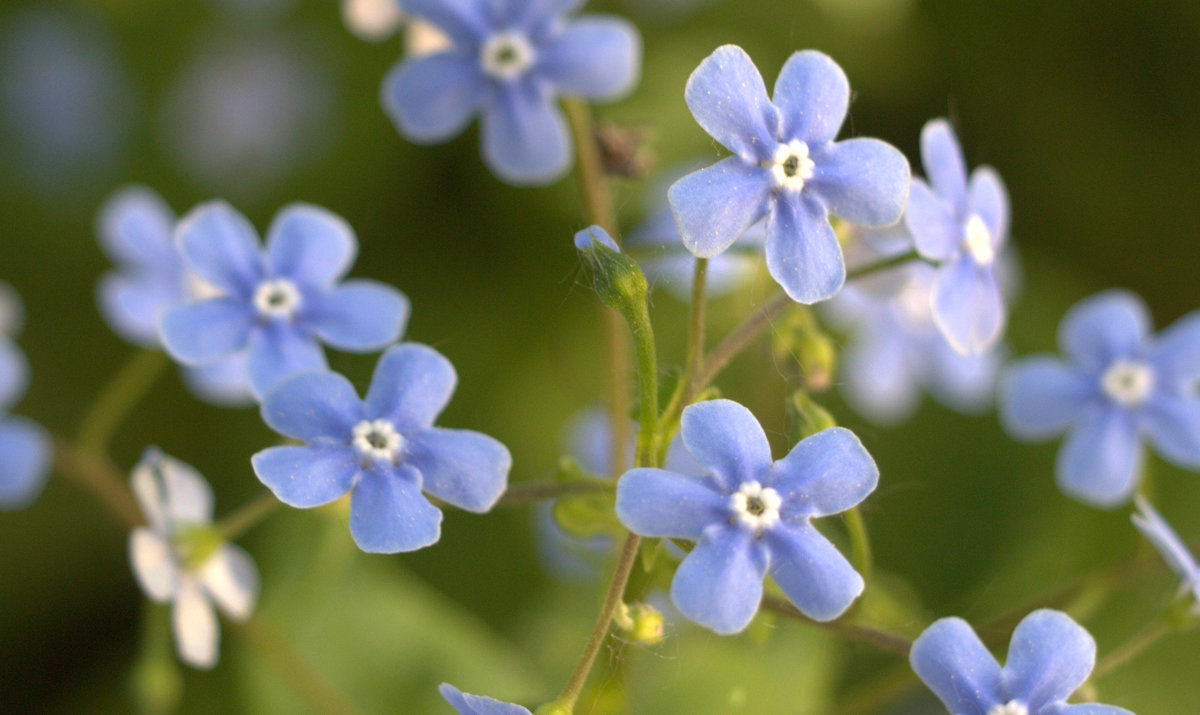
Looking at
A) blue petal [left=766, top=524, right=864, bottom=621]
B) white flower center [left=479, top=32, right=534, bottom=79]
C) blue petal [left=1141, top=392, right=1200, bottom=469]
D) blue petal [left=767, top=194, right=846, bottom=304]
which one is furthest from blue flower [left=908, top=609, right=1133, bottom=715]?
white flower center [left=479, top=32, right=534, bottom=79]

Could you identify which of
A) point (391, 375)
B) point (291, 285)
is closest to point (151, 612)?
point (291, 285)

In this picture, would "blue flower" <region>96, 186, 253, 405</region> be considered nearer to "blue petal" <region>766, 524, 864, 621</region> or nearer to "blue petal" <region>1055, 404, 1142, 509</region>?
"blue petal" <region>766, 524, 864, 621</region>

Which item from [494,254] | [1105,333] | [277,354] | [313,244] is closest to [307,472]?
[277,354]

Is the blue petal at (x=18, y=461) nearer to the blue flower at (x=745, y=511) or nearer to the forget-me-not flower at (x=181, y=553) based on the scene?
the forget-me-not flower at (x=181, y=553)

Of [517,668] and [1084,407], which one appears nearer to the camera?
[1084,407]

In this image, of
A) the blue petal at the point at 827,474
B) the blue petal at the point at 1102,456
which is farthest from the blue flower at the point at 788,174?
the blue petal at the point at 1102,456

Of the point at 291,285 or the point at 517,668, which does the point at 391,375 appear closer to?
the point at 291,285

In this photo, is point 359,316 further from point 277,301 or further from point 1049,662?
point 1049,662
